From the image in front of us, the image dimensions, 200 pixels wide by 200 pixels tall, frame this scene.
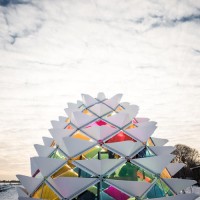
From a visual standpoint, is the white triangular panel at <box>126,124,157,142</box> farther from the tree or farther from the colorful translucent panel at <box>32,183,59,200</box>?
the tree

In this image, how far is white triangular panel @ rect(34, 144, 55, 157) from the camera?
8928 millimetres

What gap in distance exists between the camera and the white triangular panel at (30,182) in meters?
8.29

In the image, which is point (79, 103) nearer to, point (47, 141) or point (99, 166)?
point (47, 141)

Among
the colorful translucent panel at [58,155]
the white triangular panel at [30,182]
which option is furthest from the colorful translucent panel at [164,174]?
the white triangular panel at [30,182]

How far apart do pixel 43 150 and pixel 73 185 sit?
2.48 meters

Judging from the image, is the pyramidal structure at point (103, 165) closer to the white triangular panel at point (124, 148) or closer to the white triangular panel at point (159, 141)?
the white triangular panel at point (124, 148)

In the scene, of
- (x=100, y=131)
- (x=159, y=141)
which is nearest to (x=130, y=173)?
(x=100, y=131)

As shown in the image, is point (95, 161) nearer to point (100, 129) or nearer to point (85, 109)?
point (100, 129)

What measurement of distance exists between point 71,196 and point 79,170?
0.83m

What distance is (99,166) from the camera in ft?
23.4

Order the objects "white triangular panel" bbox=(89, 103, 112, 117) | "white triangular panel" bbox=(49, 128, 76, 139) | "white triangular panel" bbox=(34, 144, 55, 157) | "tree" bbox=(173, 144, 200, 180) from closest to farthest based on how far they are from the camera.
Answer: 1. "white triangular panel" bbox=(49, 128, 76, 139)
2. "white triangular panel" bbox=(34, 144, 55, 157)
3. "white triangular panel" bbox=(89, 103, 112, 117)
4. "tree" bbox=(173, 144, 200, 180)

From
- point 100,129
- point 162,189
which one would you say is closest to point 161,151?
point 162,189

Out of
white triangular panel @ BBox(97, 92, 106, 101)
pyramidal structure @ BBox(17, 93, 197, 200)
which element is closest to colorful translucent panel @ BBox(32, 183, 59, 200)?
pyramidal structure @ BBox(17, 93, 197, 200)

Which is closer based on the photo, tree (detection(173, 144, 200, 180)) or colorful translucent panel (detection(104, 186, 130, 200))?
colorful translucent panel (detection(104, 186, 130, 200))
